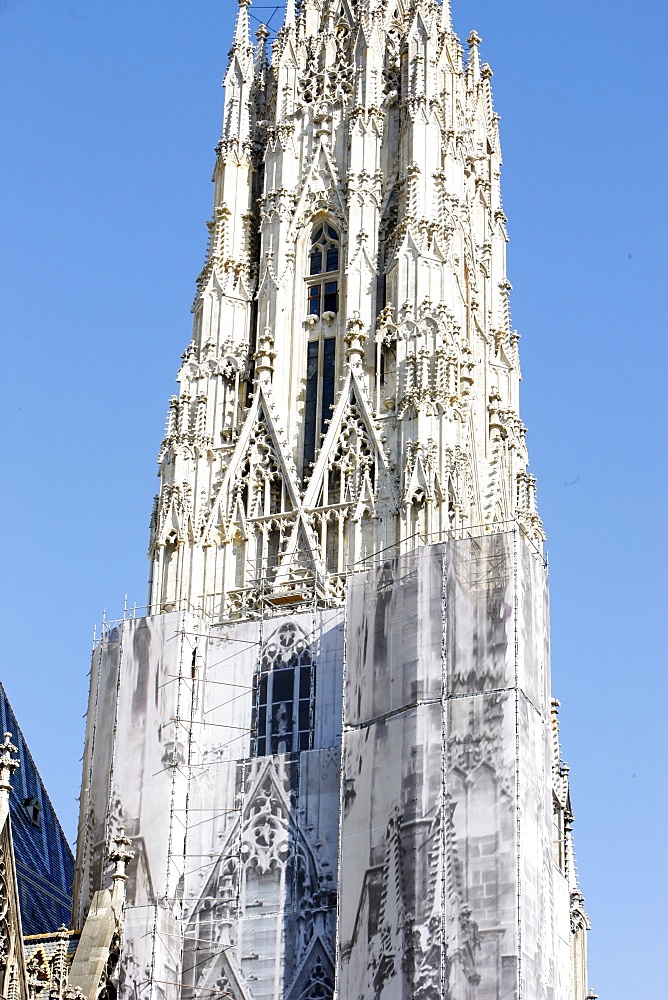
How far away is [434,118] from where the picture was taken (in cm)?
5206

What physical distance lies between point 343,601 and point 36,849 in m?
13.8

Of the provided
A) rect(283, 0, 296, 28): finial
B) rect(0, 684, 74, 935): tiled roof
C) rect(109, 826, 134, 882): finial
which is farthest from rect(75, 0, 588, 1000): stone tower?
rect(0, 684, 74, 935): tiled roof

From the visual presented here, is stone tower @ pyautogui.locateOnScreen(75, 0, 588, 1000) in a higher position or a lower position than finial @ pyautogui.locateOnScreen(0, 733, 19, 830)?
higher

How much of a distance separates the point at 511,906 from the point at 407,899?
206 cm

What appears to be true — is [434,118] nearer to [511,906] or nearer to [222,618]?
[222,618]

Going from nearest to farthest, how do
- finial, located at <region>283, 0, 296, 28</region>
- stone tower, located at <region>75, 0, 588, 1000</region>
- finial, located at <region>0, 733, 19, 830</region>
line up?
finial, located at <region>0, 733, 19, 830</region>
stone tower, located at <region>75, 0, 588, 1000</region>
finial, located at <region>283, 0, 296, 28</region>

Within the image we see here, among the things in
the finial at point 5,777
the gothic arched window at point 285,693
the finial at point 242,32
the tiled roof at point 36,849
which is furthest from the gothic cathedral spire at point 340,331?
the finial at point 5,777

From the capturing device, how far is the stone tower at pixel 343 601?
39.7 metres

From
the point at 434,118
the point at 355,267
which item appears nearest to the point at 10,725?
the point at 355,267

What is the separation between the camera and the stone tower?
39.7m

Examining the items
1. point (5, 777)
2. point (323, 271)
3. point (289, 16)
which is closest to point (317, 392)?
point (323, 271)

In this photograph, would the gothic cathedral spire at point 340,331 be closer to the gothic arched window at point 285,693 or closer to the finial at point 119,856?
the gothic arched window at point 285,693

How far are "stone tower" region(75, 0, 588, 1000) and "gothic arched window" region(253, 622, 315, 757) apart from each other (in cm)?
6

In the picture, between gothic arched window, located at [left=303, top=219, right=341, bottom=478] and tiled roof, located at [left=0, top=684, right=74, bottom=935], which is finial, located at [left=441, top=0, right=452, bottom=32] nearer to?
gothic arched window, located at [left=303, top=219, right=341, bottom=478]
